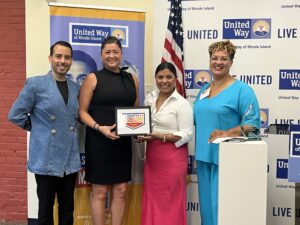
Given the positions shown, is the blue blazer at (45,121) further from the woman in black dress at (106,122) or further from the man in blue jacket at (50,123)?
the woman in black dress at (106,122)

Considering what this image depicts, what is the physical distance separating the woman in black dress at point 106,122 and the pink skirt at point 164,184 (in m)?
0.18

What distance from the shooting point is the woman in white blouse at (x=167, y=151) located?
2873 millimetres

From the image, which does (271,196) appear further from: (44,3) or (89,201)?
(44,3)

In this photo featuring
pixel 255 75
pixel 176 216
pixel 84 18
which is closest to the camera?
pixel 176 216

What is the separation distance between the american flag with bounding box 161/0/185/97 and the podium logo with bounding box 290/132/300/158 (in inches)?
46.3

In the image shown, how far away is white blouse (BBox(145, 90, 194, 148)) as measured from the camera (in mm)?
2863

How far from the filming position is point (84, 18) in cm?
320

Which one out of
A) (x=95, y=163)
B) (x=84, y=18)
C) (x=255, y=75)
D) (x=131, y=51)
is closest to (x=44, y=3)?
(x=84, y=18)

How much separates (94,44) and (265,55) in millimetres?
1441

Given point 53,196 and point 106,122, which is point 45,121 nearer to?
point 106,122

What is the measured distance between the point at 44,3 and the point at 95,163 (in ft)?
5.33

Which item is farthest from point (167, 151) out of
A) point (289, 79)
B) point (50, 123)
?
point (289, 79)

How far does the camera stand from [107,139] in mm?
2846

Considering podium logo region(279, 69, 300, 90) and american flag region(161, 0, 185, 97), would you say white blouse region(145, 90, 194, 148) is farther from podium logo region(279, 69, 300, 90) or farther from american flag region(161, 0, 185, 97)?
podium logo region(279, 69, 300, 90)
